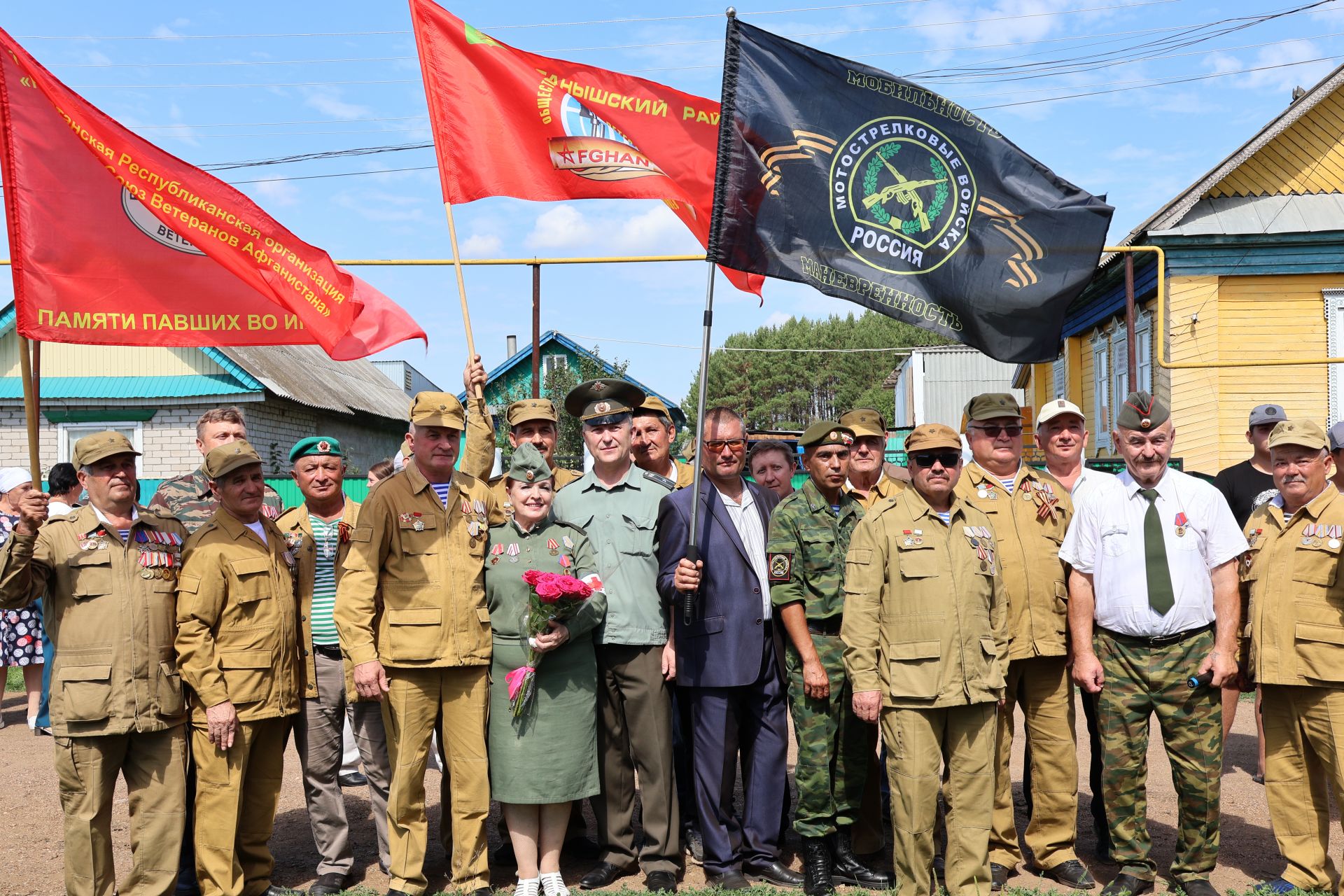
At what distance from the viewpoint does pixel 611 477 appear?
548 centimetres

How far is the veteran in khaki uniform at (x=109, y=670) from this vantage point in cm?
455

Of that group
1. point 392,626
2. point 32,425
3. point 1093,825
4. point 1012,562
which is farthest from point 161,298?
point 1093,825

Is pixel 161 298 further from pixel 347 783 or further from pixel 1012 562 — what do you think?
pixel 1012 562

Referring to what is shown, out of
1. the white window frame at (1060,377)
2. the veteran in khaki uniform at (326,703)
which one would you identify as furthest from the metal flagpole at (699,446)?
the white window frame at (1060,377)

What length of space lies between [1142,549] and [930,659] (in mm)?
1216

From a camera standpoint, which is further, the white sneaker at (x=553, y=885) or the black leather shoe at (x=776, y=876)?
the black leather shoe at (x=776, y=876)

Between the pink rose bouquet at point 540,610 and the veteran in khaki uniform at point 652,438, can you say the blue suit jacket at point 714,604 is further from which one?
the veteran in khaki uniform at point 652,438

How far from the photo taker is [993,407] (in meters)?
5.43

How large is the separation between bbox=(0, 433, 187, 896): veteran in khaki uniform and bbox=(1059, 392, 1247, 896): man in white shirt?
14.0ft

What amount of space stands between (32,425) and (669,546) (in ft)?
10.0

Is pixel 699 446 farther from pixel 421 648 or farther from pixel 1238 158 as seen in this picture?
pixel 1238 158

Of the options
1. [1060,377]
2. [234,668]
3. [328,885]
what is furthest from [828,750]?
[1060,377]

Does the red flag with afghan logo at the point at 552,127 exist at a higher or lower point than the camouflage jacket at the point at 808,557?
higher

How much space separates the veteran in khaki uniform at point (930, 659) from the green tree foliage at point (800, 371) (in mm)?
65483
